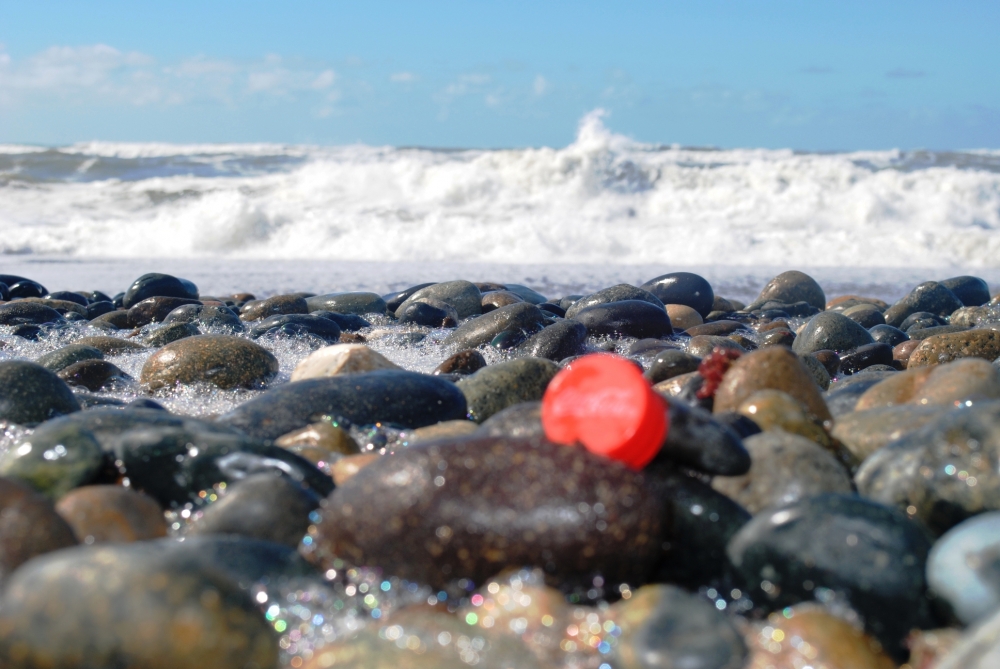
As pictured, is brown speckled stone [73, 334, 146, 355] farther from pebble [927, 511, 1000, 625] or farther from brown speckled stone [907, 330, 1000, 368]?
pebble [927, 511, 1000, 625]

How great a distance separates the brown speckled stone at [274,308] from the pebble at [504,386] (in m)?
3.28

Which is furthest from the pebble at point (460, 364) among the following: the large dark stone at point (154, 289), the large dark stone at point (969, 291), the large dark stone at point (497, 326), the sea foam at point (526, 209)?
the sea foam at point (526, 209)

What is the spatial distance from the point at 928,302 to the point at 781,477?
16.7ft

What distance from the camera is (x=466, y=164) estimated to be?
54.0 ft

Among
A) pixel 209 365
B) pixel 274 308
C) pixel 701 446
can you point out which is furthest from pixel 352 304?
pixel 701 446

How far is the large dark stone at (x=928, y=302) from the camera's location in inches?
241

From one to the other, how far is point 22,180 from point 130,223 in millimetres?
5728

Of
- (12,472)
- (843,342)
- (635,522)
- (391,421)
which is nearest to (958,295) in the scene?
(843,342)

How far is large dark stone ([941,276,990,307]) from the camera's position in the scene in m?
6.94

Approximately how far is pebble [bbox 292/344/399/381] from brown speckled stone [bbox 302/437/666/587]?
5.71 feet

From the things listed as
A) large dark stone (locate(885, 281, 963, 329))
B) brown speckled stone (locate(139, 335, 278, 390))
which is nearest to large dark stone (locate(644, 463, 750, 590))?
brown speckled stone (locate(139, 335, 278, 390))

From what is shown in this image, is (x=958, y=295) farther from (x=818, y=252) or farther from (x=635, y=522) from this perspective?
(x=635, y=522)

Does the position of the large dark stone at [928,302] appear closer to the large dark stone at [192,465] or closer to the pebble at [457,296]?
the pebble at [457,296]

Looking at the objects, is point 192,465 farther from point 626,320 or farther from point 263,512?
point 626,320
